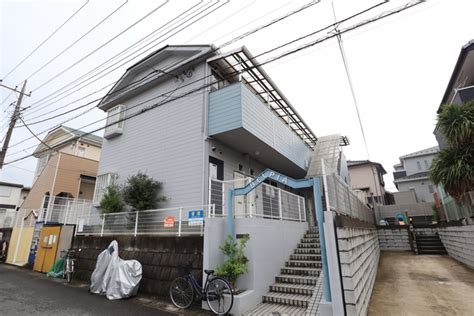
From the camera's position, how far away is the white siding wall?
795 cm

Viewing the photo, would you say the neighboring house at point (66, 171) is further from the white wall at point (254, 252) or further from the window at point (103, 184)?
the white wall at point (254, 252)

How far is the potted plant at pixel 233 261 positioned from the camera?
4785 mm

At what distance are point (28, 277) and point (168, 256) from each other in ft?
21.1

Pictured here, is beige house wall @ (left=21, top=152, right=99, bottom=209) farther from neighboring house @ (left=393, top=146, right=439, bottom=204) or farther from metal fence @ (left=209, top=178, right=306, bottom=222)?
neighboring house @ (left=393, top=146, right=439, bottom=204)

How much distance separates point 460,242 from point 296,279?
8019 millimetres

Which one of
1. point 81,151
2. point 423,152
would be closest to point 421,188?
point 423,152

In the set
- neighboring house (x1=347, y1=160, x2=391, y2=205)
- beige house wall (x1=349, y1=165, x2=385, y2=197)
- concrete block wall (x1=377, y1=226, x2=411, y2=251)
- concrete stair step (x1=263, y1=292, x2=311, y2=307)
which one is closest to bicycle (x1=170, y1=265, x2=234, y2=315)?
concrete stair step (x1=263, y1=292, x2=311, y2=307)

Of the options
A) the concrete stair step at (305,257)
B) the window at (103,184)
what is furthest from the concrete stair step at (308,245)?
the window at (103,184)

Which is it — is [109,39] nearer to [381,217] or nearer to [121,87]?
[121,87]

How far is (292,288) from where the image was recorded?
5.27 m

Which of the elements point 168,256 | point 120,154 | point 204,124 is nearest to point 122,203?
point 120,154

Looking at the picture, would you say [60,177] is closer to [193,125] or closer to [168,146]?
[168,146]

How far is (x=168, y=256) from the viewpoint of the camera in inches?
239

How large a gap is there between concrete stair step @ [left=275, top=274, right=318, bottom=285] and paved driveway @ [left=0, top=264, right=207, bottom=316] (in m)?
2.12
